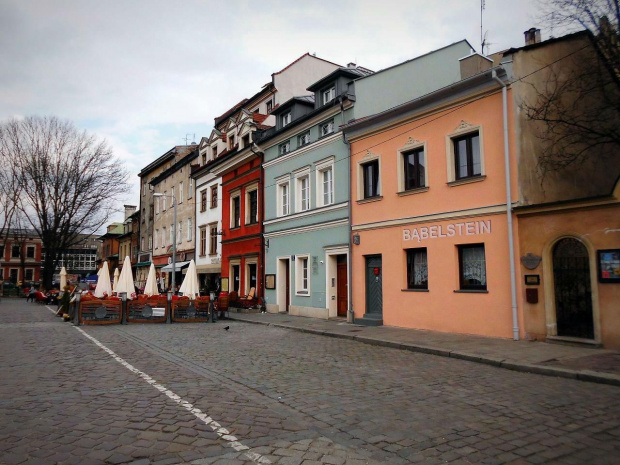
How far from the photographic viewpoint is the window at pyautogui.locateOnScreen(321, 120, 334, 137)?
19.4 meters

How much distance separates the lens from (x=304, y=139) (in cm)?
2125

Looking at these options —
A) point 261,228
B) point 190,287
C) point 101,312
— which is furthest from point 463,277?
point 101,312

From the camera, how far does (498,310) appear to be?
1243 cm

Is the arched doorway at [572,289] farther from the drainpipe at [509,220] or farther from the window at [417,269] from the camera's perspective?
the window at [417,269]

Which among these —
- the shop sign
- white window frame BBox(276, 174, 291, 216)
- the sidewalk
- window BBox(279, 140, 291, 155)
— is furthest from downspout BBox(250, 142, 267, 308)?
the shop sign

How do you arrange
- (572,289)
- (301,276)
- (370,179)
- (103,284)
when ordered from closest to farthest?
(572,289), (370,179), (301,276), (103,284)

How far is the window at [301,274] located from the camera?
20969 mm

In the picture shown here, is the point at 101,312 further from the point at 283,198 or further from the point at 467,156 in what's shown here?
the point at 467,156

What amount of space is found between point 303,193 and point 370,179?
183 inches

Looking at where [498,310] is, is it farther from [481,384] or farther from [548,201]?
[481,384]

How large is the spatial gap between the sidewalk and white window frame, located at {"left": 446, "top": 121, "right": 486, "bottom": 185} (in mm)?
4467

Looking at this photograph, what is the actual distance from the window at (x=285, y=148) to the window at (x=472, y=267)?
1100 centimetres

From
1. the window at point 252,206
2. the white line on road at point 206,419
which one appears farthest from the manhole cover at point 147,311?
the white line on road at point 206,419

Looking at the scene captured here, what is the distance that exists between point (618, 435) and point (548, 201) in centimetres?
805
